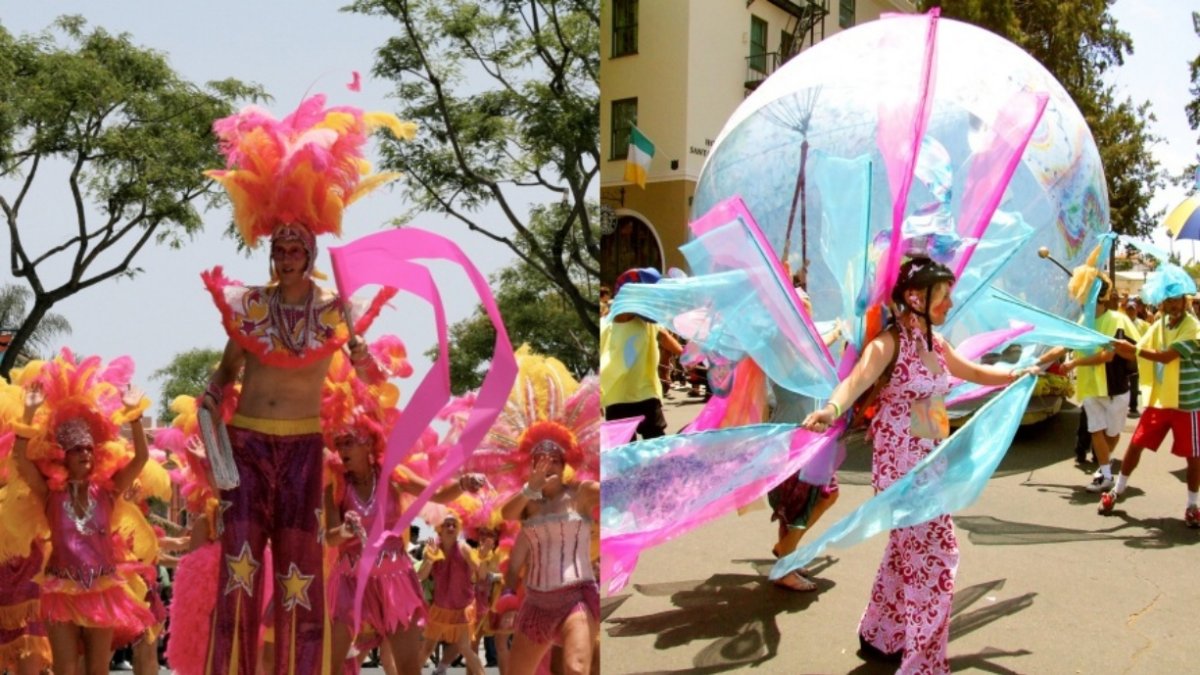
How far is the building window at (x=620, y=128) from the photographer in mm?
2625

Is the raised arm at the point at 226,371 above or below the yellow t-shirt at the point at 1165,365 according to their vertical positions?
above

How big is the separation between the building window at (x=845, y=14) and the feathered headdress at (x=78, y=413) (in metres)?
3.56

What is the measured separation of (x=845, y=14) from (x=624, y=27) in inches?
116

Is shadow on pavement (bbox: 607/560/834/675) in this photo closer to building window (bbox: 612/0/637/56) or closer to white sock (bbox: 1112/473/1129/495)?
building window (bbox: 612/0/637/56)

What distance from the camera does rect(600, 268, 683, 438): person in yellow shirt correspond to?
227 inches

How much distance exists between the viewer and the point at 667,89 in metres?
2.80

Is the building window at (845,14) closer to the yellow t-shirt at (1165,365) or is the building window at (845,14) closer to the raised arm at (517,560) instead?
the yellow t-shirt at (1165,365)

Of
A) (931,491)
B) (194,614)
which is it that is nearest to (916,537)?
(931,491)

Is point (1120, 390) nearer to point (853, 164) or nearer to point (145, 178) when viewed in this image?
point (853, 164)

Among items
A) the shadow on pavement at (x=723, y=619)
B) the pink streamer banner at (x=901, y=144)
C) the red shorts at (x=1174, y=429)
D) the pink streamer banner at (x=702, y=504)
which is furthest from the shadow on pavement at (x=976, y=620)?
the red shorts at (x=1174, y=429)

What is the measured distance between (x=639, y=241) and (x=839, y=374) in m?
1.26

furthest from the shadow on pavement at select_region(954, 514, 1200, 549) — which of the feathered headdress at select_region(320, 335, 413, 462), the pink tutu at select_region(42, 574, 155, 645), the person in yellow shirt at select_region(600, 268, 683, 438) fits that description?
the pink tutu at select_region(42, 574, 155, 645)

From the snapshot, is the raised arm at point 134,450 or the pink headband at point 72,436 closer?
the raised arm at point 134,450

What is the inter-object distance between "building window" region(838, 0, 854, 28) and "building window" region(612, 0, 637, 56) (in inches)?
113
